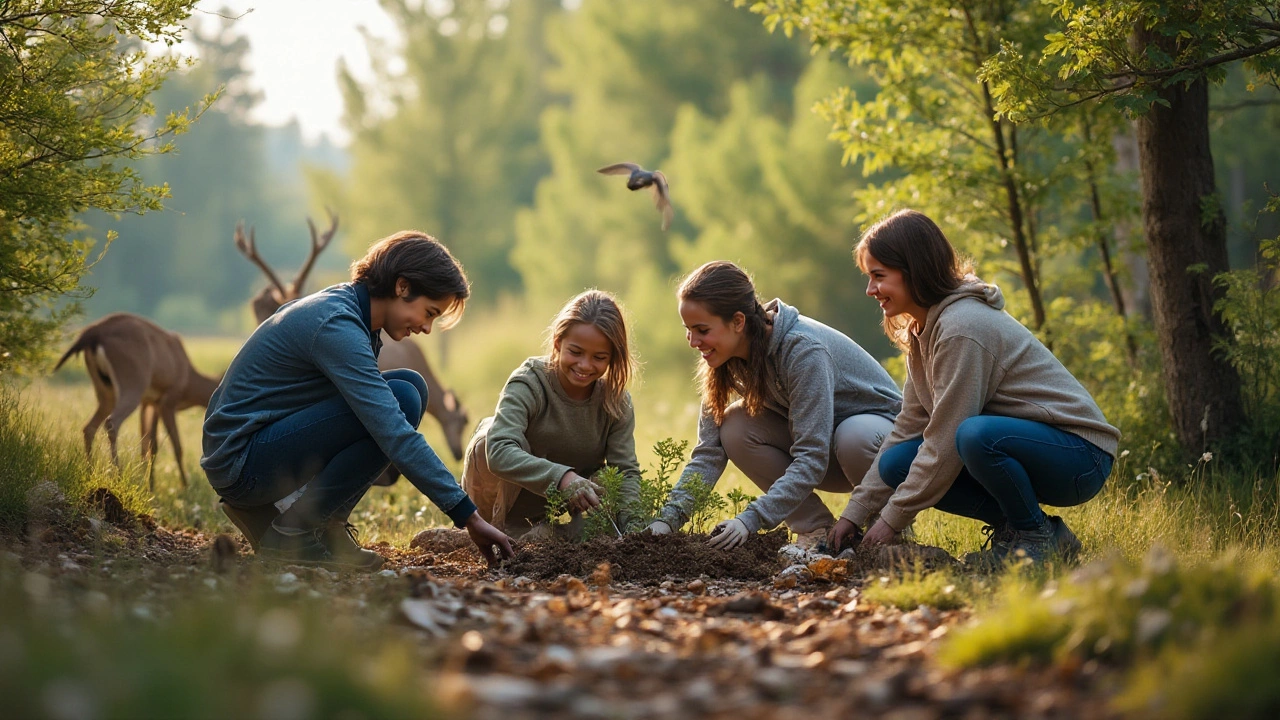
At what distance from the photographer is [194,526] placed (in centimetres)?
617

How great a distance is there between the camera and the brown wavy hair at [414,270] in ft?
14.4

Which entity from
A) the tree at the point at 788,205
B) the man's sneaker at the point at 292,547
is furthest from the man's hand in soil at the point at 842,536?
the tree at the point at 788,205

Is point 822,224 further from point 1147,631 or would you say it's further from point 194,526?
point 1147,631

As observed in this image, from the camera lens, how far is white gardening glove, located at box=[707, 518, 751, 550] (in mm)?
4422

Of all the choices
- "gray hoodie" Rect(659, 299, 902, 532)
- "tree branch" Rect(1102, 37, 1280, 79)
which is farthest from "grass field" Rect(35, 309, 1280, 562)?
"tree branch" Rect(1102, 37, 1280, 79)

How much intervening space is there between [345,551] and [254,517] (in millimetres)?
532

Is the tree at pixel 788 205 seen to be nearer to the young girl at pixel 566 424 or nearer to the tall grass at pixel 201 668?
the young girl at pixel 566 424

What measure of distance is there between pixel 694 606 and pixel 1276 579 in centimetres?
191

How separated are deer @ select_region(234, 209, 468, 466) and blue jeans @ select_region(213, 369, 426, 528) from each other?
13.0 ft

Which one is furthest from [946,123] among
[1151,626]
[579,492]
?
[1151,626]

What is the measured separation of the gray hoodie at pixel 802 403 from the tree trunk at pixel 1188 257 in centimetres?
183

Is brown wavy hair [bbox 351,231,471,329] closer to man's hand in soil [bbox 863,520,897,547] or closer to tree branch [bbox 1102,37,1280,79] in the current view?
man's hand in soil [bbox 863,520,897,547]

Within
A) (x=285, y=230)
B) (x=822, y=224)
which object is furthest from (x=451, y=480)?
(x=285, y=230)

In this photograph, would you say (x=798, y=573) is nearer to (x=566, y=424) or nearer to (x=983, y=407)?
(x=983, y=407)
